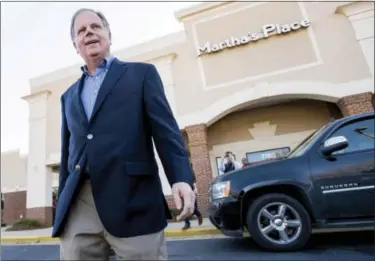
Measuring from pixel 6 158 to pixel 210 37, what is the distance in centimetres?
1792

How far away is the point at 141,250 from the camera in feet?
3.66

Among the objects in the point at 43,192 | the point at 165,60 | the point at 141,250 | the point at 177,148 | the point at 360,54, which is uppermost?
the point at 165,60

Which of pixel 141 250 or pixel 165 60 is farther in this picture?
pixel 165 60

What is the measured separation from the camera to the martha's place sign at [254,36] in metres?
9.84

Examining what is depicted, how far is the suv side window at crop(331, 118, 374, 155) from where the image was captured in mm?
3762

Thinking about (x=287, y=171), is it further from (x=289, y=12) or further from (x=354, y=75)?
(x=289, y=12)

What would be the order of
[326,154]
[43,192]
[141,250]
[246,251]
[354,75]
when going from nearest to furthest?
1. [141,250]
2. [326,154]
3. [246,251]
4. [354,75]
5. [43,192]

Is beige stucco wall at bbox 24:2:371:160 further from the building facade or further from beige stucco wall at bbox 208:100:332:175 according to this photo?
beige stucco wall at bbox 208:100:332:175

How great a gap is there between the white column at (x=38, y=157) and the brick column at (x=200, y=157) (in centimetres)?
637

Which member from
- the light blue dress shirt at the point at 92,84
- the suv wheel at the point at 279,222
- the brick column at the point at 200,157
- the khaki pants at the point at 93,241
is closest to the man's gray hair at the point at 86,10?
the light blue dress shirt at the point at 92,84

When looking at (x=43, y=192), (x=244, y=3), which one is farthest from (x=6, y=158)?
(x=244, y=3)

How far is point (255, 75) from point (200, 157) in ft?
11.2

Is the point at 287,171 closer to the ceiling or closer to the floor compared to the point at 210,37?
closer to the floor

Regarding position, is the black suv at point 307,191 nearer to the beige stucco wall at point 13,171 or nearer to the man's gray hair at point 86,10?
the man's gray hair at point 86,10
